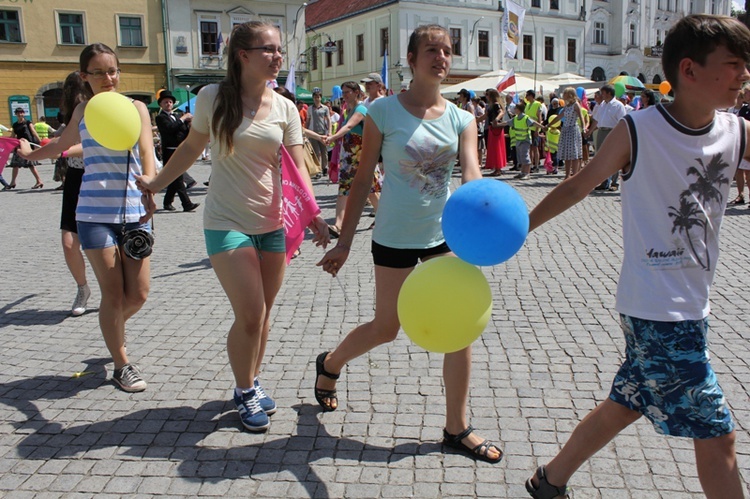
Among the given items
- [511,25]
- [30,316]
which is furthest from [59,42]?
[30,316]

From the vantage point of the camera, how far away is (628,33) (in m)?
55.3

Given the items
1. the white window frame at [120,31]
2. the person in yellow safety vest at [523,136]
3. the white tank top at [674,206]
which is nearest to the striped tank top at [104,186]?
the white tank top at [674,206]

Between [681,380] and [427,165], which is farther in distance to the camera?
[427,165]

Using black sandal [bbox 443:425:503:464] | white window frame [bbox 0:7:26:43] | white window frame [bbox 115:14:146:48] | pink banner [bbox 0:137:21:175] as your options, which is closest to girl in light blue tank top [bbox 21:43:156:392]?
pink banner [bbox 0:137:21:175]

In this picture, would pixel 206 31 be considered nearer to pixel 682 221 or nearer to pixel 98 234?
pixel 98 234

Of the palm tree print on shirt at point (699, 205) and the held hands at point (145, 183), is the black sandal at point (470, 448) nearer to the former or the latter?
the palm tree print on shirt at point (699, 205)

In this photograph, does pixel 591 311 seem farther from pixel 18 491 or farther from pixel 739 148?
pixel 18 491

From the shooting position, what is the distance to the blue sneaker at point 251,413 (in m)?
3.44

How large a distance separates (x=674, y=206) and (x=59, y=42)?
38.0 m

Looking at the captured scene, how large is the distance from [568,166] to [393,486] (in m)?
12.0

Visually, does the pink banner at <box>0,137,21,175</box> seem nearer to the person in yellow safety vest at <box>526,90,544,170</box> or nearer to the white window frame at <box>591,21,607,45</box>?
the person in yellow safety vest at <box>526,90,544,170</box>

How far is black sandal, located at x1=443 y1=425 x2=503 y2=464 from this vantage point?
10.2 feet

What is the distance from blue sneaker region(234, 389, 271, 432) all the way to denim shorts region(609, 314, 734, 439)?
195cm

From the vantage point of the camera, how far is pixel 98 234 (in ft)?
12.8
